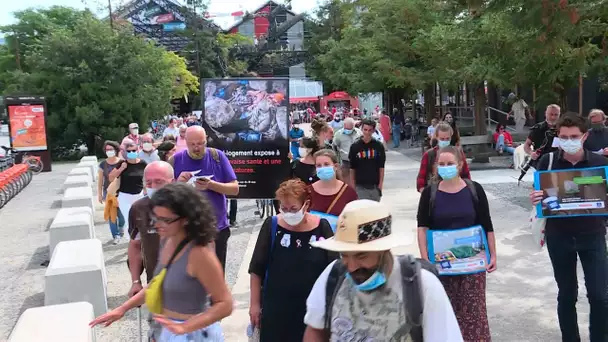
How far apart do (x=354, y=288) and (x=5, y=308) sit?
21.4ft

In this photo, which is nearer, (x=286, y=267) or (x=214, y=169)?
(x=286, y=267)

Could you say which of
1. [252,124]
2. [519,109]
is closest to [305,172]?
[252,124]

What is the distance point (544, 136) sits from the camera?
8.18 meters

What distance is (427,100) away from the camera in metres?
29.2

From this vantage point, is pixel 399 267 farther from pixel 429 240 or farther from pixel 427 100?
pixel 427 100

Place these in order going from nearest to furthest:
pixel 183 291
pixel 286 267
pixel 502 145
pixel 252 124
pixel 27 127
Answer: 1. pixel 183 291
2. pixel 286 267
3. pixel 252 124
4. pixel 502 145
5. pixel 27 127

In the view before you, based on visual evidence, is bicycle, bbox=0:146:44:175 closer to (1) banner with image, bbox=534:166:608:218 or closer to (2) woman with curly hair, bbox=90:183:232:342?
(1) banner with image, bbox=534:166:608:218

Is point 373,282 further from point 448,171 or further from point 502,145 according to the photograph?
point 502,145

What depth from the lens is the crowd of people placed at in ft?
8.05

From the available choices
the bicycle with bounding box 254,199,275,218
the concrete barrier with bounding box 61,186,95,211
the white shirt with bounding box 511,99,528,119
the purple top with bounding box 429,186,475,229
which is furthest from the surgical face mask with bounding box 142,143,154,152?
the white shirt with bounding box 511,99,528,119

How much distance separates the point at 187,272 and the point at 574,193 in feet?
9.86

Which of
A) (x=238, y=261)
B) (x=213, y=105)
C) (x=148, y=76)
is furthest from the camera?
(x=148, y=76)

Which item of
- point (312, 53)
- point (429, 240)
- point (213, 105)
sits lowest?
point (429, 240)

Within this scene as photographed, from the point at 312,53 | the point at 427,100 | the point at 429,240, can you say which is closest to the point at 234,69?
the point at 312,53
